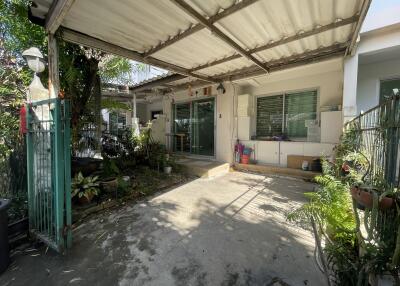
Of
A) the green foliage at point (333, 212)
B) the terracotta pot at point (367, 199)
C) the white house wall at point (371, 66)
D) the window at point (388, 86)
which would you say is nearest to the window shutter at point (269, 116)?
the white house wall at point (371, 66)

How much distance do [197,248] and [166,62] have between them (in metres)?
3.86

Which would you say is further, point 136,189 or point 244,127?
point 244,127

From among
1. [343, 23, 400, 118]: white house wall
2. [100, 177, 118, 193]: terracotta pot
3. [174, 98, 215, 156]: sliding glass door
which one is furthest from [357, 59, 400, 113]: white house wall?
[100, 177, 118, 193]: terracotta pot

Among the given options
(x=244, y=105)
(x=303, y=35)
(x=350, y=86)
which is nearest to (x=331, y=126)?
(x=350, y=86)

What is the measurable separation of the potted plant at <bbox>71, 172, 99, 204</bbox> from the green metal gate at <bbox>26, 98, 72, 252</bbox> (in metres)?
0.82

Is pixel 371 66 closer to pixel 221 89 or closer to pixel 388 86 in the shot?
pixel 388 86

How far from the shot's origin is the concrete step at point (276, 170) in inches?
201

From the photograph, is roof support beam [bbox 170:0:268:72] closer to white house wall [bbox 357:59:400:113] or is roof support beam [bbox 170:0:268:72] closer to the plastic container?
the plastic container

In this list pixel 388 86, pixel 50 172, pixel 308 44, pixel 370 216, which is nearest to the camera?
pixel 370 216

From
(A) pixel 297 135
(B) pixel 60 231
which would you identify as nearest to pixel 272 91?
(A) pixel 297 135

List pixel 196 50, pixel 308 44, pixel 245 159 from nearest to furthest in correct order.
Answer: pixel 308 44 → pixel 196 50 → pixel 245 159

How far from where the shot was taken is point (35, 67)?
263 cm

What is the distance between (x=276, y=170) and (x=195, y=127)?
336 cm

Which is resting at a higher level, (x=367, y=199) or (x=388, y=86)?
(x=388, y=86)
